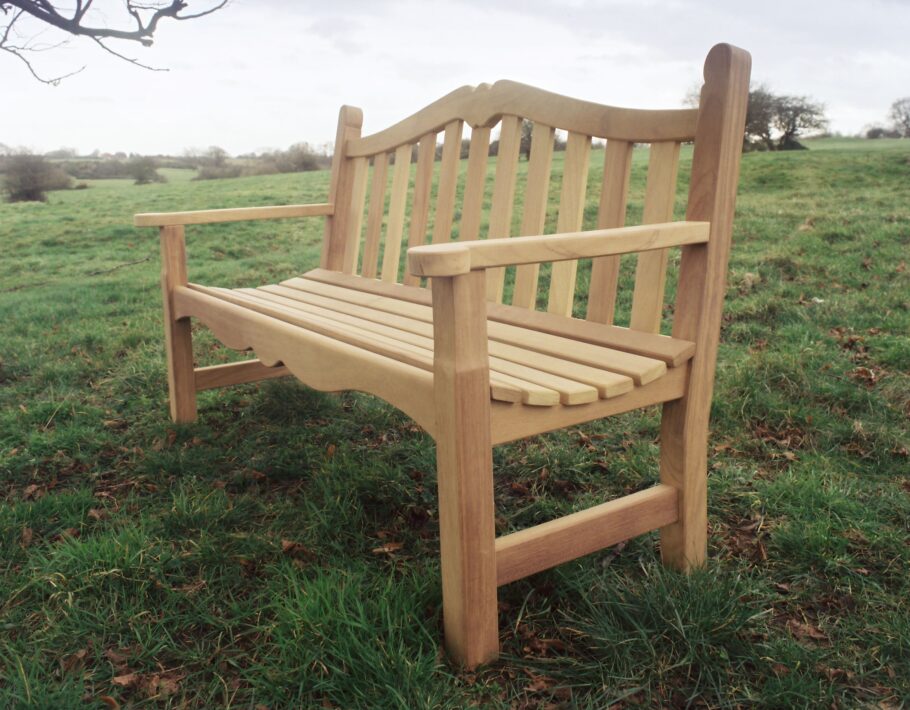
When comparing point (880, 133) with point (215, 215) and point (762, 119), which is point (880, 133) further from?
point (215, 215)

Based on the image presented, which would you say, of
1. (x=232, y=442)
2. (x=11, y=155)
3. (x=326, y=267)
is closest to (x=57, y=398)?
(x=232, y=442)

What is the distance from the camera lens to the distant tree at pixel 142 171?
14.3 meters

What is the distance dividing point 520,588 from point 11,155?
1302 centimetres

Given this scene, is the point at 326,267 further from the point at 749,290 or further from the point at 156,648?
the point at 749,290

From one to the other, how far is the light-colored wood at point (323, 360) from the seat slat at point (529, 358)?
0.29 meters

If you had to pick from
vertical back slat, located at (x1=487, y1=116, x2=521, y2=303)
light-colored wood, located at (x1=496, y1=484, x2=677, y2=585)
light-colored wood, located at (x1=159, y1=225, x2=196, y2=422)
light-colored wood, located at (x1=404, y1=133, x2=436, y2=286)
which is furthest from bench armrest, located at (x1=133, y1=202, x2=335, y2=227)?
light-colored wood, located at (x1=496, y1=484, x2=677, y2=585)

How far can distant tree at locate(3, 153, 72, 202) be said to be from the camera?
12.0m

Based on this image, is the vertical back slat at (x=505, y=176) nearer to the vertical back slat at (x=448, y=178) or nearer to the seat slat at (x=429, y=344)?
the vertical back slat at (x=448, y=178)

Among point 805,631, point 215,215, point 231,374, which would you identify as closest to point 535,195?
point 805,631

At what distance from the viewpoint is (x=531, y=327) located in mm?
2273

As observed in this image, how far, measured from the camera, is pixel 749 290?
5023 millimetres

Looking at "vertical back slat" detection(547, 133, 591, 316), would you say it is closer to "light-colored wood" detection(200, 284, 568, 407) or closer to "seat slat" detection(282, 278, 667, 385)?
"seat slat" detection(282, 278, 667, 385)

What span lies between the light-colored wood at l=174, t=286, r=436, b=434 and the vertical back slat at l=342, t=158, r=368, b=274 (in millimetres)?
709

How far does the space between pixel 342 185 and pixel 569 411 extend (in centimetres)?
213
